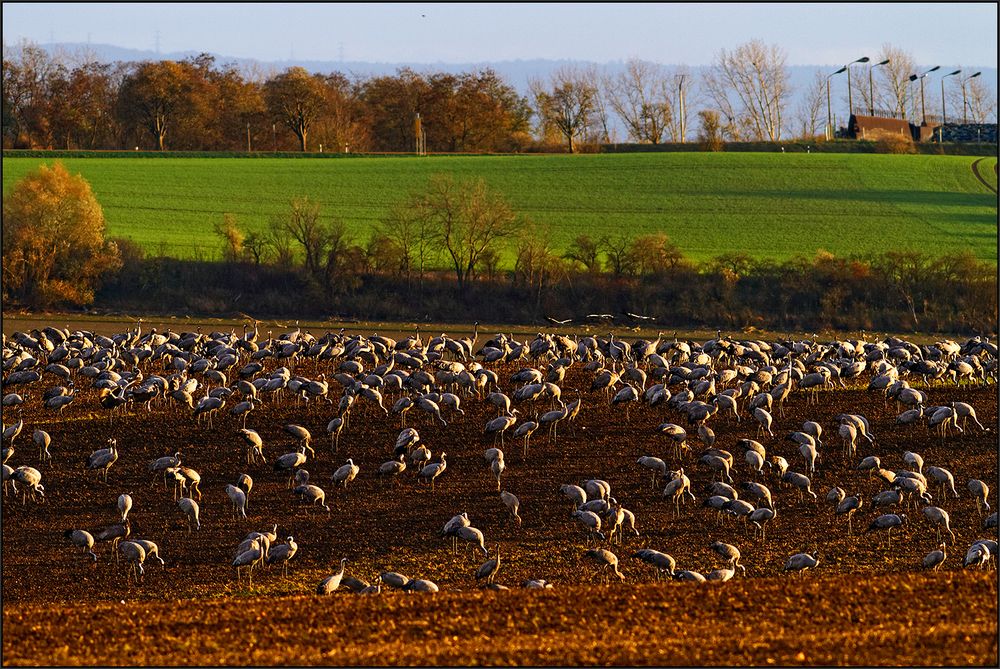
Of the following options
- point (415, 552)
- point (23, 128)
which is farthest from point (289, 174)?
point (415, 552)

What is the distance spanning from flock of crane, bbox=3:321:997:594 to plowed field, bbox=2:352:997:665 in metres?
0.22

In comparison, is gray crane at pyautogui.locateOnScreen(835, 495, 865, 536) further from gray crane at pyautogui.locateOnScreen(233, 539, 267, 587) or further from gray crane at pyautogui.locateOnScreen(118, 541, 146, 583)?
gray crane at pyautogui.locateOnScreen(118, 541, 146, 583)

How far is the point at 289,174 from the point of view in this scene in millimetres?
84125

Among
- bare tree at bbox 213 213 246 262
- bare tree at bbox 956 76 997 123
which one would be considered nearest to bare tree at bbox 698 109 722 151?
bare tree at bbox 956 76 997 123

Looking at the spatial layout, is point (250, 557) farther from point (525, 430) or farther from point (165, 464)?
point (525, 430)

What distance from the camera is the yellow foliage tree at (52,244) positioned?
54.8 m

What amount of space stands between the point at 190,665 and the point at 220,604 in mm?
2727

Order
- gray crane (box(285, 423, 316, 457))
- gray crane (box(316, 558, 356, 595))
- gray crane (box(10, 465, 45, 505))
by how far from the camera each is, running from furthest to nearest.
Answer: gray crane (box(285, 423, 316, 457)) < gray crane (box(10, 465, 45, 505)) < gray crane (box(316, 558, 356, 595))

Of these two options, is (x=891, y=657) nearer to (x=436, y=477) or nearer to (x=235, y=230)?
(x=436, y=477)

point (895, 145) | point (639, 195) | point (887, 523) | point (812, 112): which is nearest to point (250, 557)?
point (887, 523)

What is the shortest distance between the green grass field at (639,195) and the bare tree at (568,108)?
1351 centimetres

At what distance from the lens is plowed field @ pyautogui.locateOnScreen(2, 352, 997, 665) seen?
12344 millimetres

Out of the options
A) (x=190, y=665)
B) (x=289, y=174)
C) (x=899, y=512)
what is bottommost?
(x=899, y=512)

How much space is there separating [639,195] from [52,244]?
34.9m
